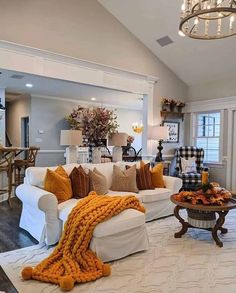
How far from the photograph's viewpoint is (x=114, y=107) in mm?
10391

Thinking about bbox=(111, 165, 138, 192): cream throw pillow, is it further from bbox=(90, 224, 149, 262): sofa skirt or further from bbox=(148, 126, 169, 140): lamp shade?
bbox=(148, 126, 169, 140): lamp shade

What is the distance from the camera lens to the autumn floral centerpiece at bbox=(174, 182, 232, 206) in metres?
3.11

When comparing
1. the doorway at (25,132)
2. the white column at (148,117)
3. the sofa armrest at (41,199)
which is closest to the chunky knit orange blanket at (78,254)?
the sofa armrest at (41,199)

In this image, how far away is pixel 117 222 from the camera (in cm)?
265

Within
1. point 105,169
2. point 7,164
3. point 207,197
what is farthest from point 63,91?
point 207,197

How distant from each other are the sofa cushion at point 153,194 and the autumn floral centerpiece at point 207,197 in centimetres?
58

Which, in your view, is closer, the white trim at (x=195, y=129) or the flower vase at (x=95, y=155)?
the flower vase at (x=95, y=155)

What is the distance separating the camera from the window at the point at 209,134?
6445mm

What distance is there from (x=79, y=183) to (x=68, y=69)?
2388 millimetres

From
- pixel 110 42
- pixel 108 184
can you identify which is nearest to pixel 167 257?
pixel 108 184

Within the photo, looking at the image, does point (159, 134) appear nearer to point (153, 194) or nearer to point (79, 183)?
point (153, 194)

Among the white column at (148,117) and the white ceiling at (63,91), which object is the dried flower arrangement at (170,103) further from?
the white ceiling at (63,91)

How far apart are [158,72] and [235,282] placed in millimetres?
4935

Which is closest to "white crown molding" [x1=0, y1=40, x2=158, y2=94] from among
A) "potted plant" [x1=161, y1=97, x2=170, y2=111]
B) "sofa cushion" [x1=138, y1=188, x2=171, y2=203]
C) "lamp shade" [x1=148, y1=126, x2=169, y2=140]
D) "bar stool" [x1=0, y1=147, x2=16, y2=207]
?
"potted plant" [x1=161, y1=97, x2=170, y2=111]
